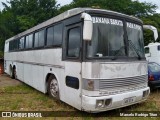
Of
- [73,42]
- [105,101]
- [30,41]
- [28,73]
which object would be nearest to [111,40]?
[73,42]

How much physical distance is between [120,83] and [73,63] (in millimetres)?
1403

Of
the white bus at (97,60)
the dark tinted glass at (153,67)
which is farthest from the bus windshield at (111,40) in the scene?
the dark tinted glass at (153,67)

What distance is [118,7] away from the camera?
113 feet

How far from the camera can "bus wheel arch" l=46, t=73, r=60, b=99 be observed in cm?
805

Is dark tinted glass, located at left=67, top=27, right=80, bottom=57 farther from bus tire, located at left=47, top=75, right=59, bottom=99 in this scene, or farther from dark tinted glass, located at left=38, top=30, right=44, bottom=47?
dark tinted glass, located at left=38, top=30, right=44, bottom=47

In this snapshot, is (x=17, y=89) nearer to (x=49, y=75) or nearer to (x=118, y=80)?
(x=49, y=75)

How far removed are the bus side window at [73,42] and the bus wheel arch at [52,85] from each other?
149 cm

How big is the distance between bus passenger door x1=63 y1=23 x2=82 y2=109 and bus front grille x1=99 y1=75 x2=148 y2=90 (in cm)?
67

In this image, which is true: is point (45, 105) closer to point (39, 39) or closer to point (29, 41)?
point (39, 39)

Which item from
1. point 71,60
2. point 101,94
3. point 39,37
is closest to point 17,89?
point 39,37

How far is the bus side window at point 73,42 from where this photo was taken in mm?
6625

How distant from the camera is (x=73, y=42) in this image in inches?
271

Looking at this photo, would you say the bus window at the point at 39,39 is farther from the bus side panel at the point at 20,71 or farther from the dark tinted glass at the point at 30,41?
the bus side panel at the point at 20,71

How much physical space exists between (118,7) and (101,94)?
30.0 meters
